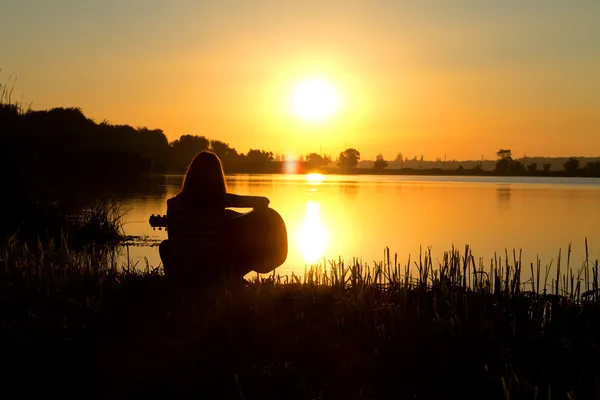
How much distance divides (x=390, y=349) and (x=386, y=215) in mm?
25453

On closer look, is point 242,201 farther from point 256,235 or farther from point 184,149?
point 184,149

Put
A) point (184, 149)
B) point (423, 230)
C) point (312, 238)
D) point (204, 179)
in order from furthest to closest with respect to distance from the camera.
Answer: point (184, 149) → point (423, 230) → point (312, 238) → point (204, 179)

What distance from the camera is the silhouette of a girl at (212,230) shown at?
637 centimetres

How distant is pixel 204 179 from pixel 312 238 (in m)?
14.8

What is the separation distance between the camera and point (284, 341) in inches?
202

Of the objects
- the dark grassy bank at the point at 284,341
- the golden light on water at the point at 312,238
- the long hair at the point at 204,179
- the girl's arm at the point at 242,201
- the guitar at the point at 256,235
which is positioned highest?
the long hair at the point at 204,179

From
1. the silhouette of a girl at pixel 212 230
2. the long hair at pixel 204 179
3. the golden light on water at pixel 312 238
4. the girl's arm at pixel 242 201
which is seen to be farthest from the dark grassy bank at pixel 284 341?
the golden light on water at pixel 312 238

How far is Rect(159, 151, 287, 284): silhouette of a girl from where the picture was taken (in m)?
6.37

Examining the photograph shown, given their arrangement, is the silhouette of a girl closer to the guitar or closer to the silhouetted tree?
the guitar

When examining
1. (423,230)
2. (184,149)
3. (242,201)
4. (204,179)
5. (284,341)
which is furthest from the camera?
(184,149)

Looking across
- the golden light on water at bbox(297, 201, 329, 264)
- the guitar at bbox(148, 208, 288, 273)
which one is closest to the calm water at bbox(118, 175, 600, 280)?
the golden light on water at bbox(297, 201, 329, 264)

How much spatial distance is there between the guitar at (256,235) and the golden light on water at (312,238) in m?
8.60

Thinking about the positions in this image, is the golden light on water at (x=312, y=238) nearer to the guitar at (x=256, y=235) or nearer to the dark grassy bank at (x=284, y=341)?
the guitar at (x=256, y=235)

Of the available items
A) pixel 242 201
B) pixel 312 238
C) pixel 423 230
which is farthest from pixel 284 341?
pixel 423 230
